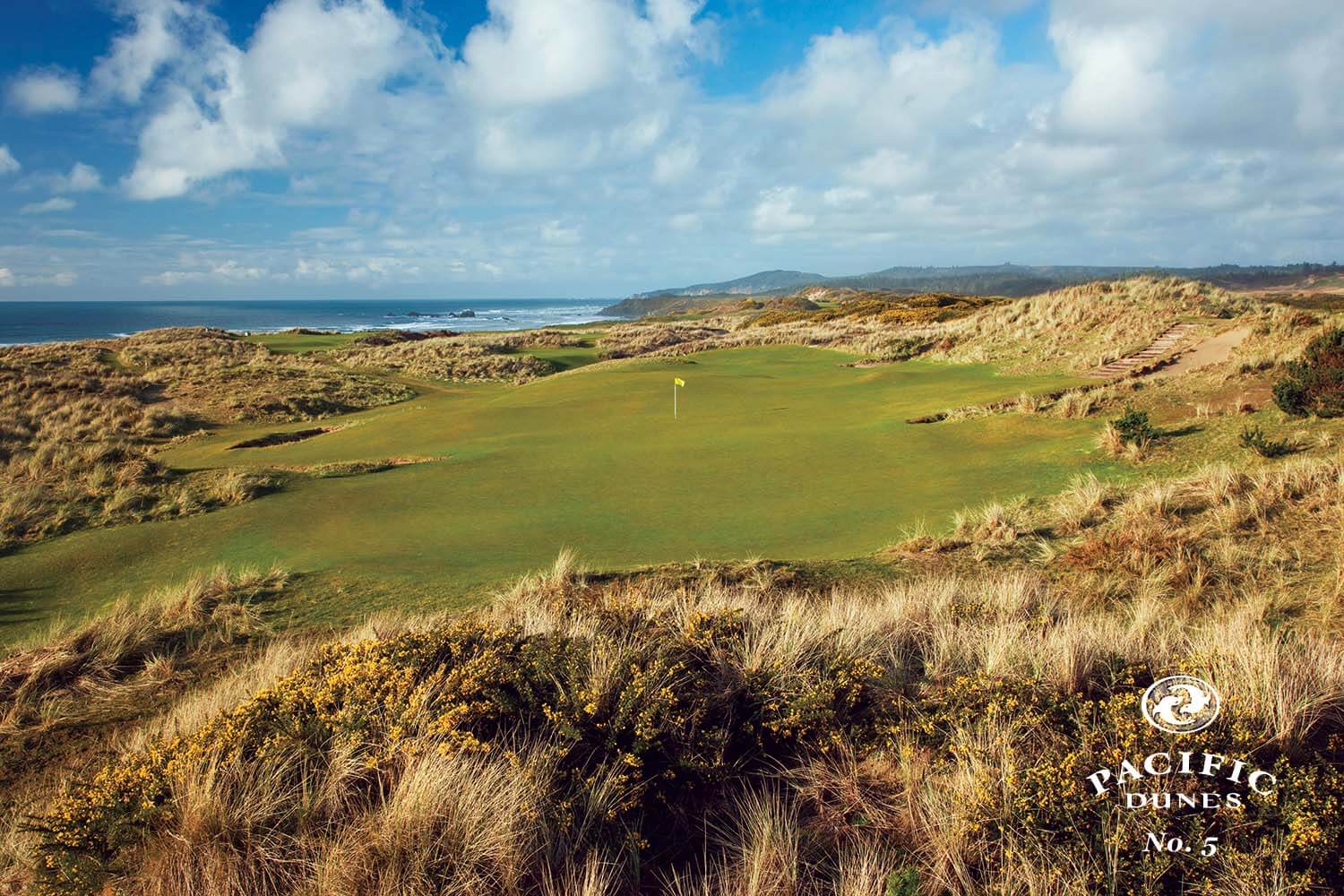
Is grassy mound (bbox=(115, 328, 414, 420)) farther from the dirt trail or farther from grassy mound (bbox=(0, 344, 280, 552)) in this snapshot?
the dirt trail

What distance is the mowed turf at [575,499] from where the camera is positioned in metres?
7.47

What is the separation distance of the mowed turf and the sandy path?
2464mm

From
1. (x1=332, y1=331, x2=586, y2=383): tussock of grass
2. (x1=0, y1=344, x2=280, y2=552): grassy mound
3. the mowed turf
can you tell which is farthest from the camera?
(x1=332, y1=331, x2=586, y2=383): tussock of grass

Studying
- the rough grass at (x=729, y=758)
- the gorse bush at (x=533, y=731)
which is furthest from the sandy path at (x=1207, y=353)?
the gorse bush at (x=533, y=731)

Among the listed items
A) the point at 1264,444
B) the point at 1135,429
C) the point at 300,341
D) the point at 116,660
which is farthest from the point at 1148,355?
the point at 300,341

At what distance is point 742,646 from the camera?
4.54 meters

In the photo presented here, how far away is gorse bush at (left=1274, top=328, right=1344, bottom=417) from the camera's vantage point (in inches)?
350

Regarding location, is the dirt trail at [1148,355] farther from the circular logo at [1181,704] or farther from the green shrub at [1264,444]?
the circular logo at [1181,704]

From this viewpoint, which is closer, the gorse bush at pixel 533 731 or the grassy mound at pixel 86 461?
the gorse bush at pixel 533 731

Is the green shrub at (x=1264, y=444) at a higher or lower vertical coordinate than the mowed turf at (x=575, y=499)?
higher

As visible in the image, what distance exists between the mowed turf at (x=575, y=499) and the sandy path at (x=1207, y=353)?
97.0 inches

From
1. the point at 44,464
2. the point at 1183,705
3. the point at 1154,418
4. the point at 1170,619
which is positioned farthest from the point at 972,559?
the point at 44,464

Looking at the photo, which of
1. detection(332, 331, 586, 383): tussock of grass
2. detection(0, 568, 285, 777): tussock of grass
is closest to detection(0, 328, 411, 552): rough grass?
detection(332, 331, 586, 383): tussock of grass

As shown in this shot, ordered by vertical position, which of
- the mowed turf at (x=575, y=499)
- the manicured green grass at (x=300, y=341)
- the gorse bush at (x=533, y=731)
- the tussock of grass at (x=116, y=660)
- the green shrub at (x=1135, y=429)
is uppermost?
the manicured green grass at (x=300, y=341)
